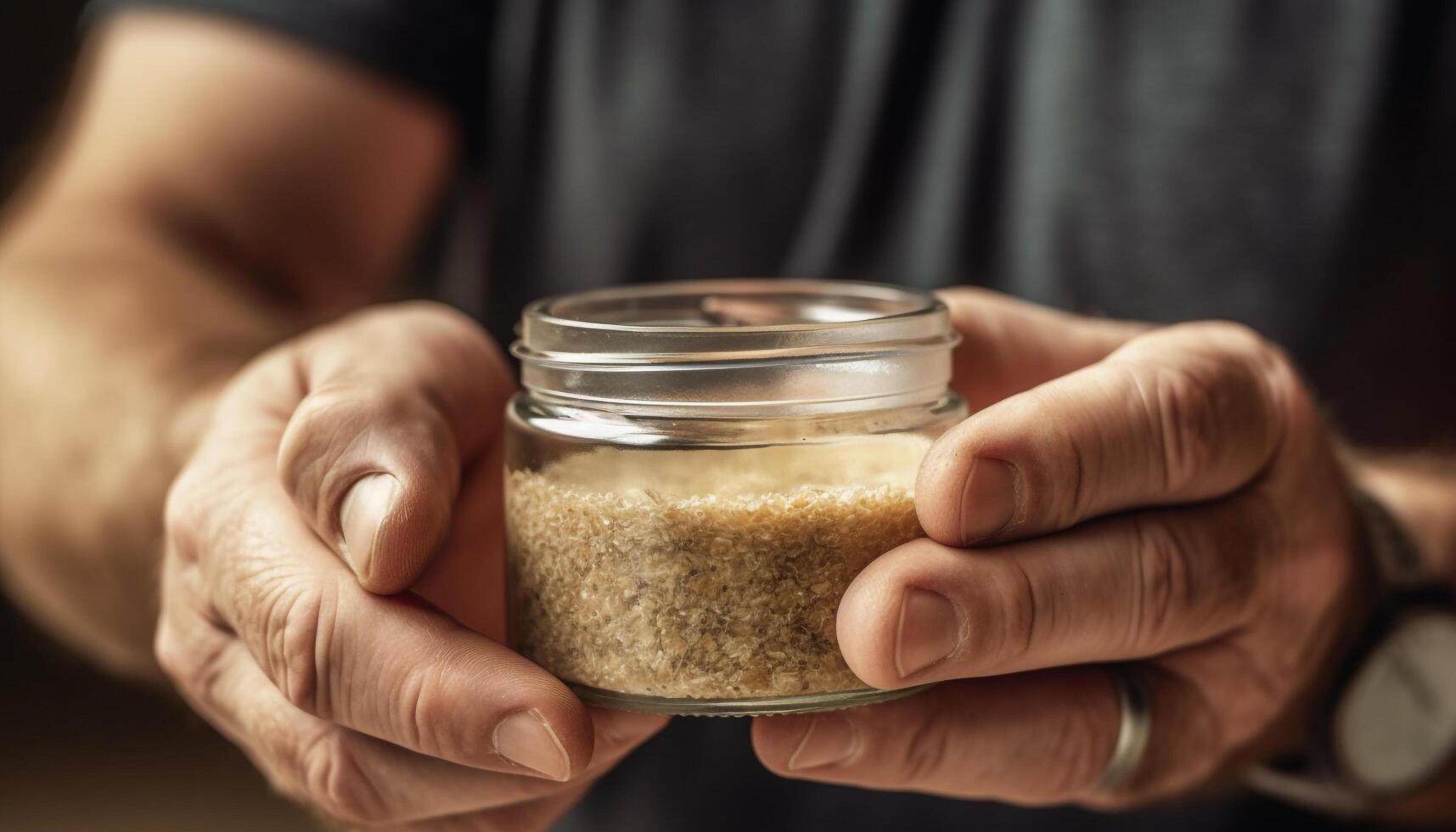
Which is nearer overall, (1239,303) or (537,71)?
(1239,303)

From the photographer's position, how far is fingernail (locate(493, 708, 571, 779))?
2.09ft

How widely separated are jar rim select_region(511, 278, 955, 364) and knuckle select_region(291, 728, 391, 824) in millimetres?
264

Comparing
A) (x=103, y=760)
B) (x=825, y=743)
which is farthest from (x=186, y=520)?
(x=103, y=760)

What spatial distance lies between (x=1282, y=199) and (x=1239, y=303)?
0.12m

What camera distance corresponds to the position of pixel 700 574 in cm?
64

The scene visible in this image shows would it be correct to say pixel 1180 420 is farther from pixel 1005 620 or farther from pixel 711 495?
pixel 711 495

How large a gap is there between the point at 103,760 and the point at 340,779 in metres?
2.05

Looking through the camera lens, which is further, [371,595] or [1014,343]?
[1014,343]

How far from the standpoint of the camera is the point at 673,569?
0.64 meters

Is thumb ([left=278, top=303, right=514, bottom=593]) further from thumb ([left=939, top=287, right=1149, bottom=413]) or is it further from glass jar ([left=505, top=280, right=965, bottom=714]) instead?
thumb ([left=939, top=287, right=1149, bottom=413])

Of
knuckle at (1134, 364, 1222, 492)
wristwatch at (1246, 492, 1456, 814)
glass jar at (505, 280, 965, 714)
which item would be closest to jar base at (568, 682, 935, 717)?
glass jar at (505, 280, 965, 714)

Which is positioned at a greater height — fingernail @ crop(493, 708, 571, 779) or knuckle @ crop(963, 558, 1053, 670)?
knuckle @ crop(963, 558, 1053, 670)

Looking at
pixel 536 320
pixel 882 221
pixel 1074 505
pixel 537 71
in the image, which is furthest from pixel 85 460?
pixel 1074 505

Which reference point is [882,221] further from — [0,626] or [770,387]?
[0,626]
